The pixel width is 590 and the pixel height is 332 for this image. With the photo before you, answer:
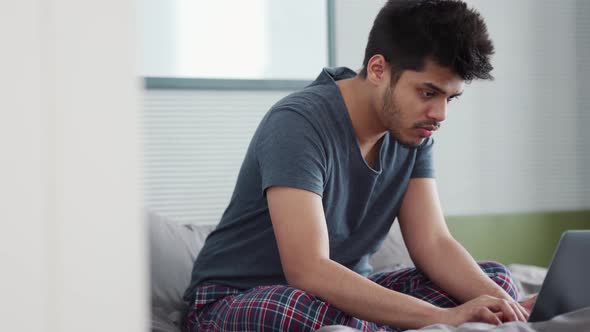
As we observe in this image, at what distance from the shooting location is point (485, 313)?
3.94 ft

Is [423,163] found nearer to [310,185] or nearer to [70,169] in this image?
[310,185]

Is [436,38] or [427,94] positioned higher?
[436,38]

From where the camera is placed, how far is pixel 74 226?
17.3 inches

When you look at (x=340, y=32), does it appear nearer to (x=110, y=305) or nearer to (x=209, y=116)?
(x=209, y=116)

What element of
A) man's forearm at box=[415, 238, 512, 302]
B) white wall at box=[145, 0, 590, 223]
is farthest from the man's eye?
white wall at box=[145, 0, 590, 223]

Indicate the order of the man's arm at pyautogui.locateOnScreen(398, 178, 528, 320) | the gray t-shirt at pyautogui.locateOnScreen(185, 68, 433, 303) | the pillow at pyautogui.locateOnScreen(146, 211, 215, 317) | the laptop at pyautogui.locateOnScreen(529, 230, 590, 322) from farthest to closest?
the pillow at pyautogui.locateOnScreen(146, 211, 215, 317), the man's arm at pyautogui.locateOnScreen(398, 178, 528, 320), the gray t-shirt at pyautogui.locateOnScreen(185, 68, 433, 303), the laptop at pyautogui.locateOnScreen(529, 230, 590, 322)

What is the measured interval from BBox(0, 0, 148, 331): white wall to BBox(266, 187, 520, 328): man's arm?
85 centimetres


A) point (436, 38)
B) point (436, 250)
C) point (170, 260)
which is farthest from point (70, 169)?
point (170, 260)

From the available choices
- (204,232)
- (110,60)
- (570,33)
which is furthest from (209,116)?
(110,60)

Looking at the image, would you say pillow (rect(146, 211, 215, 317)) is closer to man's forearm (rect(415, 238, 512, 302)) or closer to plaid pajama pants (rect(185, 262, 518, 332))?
plaid pajama pants (rect(185, 262, 518, 332))

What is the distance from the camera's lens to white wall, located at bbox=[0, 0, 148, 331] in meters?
0.43

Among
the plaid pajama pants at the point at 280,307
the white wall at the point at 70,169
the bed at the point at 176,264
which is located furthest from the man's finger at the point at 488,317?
the white wall at the point at 70,169

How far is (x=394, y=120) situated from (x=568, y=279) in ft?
1.79

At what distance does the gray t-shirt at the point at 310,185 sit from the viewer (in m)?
1.40
